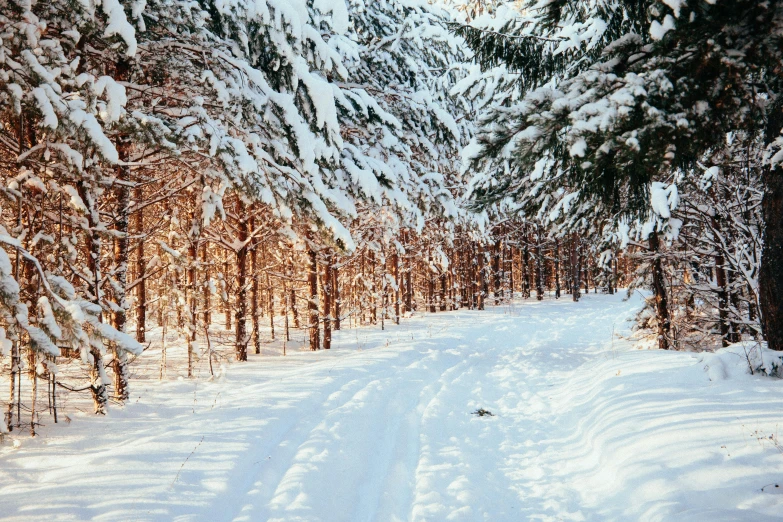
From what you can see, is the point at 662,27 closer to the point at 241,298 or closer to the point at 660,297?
the point at 660,297

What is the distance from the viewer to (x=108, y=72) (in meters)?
6.80

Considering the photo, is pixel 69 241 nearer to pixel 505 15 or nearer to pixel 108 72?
pixel 108 72

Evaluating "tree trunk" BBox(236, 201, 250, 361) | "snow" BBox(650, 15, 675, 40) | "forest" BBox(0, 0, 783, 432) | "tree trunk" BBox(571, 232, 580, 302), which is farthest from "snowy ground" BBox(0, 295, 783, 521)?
"tree trunk" BBox(571, 232, 580, 302)

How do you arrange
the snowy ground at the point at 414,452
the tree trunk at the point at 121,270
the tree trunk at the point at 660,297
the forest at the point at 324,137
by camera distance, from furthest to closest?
the tree trunk at the point at 660,297 → the tree trunk at the point at 121,270 → the forest at the point at 324,137 → the snowy ground at the point at 414,452

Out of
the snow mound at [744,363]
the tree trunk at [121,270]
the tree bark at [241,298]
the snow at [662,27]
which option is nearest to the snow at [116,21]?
the tree trunk at [121,270]

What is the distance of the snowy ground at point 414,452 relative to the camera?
11.8 ft

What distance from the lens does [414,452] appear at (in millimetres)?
5191

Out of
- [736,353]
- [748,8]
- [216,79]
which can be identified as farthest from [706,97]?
[216,79]

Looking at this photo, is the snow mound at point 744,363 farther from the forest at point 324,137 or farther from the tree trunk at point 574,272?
the tree trunk at point 574,272

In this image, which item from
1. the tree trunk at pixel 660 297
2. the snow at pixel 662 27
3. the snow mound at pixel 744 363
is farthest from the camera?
the tree trunk at pixel 660 297

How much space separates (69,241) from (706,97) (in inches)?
286

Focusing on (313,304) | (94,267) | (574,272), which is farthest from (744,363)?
(574,272)

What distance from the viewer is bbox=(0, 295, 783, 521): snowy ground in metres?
3.61

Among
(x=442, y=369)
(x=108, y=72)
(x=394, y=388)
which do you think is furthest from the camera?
(x=442, y=369)
